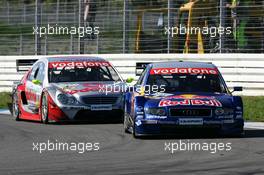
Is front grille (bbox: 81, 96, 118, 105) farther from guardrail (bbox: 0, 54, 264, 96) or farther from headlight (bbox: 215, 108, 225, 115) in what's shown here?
guardrail (bbox: 0, 54, 264, 96)

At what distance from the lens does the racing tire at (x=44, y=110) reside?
54.9ft

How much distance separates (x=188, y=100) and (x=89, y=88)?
381 cm

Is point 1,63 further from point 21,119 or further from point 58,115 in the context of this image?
point 58,115

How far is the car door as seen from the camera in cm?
1744

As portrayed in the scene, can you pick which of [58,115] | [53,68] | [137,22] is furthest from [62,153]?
[137,22]

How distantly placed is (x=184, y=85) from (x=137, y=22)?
9572 mm

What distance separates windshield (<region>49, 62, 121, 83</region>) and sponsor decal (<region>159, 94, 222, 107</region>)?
4.31 metres

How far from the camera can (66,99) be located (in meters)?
16.5

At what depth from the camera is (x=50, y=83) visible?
1717cm

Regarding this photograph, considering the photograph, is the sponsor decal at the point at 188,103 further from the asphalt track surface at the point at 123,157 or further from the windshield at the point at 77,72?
the windshield at the point at 77,72

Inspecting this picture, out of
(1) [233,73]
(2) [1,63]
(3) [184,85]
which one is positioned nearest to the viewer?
(3) [184,85]

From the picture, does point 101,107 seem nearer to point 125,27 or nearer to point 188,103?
point 188,103

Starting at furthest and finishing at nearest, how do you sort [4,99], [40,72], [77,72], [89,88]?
[4,99] → [40,72] → [77,72] → [89,88]

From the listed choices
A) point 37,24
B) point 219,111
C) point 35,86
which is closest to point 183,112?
point 219,111
